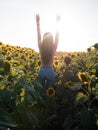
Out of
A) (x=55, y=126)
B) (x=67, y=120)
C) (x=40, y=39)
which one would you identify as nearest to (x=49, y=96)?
(x=55, y=126)

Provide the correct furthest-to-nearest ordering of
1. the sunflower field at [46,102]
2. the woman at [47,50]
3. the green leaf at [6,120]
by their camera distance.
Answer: the woman at [47,50]
the sunflower field at [46,102]
the green leaf at [6,120]

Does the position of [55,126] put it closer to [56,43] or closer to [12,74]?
[12,74]

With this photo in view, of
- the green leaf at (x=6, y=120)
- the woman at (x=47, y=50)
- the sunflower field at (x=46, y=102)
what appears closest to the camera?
the green leaf at (x=6, y=120)

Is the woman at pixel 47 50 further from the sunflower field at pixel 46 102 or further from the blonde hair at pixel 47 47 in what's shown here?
the sunflower field at pixel 46 102

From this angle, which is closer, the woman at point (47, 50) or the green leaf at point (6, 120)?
the green leaf at point (6, 120)

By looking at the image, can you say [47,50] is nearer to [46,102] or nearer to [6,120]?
[46,102]

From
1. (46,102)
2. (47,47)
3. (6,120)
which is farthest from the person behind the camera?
(47,47)

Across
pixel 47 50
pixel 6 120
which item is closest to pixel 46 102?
pixel 47 50

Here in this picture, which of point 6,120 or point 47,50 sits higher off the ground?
point 47,50

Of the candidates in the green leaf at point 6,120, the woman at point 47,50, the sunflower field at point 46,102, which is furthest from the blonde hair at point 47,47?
the green leaf at point 6,120

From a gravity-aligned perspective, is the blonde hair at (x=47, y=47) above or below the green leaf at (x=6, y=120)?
above

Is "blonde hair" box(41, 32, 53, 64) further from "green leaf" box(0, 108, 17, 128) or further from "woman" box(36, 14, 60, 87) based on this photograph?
"green leaf" box(0, 108, 17, 128)

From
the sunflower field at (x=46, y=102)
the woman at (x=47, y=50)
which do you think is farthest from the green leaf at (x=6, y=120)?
the woman at (x=47, y=50)

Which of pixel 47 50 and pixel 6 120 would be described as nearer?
pixel 6 120
